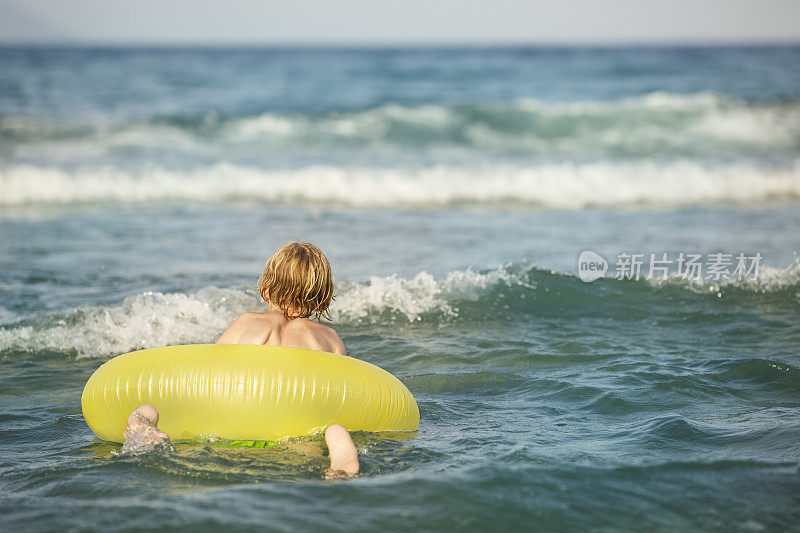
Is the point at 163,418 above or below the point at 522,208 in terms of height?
below

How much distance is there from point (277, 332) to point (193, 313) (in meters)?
2.89

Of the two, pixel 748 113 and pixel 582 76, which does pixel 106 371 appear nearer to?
pixel 748 113

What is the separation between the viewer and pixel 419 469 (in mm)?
3893

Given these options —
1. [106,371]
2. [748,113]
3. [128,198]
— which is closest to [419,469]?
[106,371]

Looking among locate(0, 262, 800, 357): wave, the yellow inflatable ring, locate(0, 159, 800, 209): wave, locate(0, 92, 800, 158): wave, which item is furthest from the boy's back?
locate(0, 92, 800, 158): wave

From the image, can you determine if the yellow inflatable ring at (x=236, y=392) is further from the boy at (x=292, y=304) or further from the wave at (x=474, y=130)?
the wave at (x=474, y=130)

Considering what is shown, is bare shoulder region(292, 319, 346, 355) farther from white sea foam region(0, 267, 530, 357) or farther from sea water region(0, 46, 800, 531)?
white sea foam region(0, 267, 530, 357)

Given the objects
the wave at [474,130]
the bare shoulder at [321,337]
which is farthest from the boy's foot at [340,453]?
the wave at [474,130]

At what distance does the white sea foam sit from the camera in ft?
21.5

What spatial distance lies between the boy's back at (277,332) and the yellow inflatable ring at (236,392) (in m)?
0.22

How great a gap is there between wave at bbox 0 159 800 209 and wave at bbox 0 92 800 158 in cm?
260

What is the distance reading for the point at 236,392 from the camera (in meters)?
3.99

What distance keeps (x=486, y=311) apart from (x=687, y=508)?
4.18 m

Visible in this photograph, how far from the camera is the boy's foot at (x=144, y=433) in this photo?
403 centimetres
